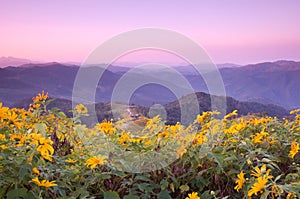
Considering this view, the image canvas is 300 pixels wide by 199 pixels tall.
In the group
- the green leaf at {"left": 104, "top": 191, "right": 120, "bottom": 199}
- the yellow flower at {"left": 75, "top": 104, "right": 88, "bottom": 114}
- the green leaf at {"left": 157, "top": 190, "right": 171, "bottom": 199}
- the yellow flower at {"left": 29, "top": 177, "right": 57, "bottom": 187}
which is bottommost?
the green leaf at {"left": 157, "top": 190, "right": 171, "bottom": 199}

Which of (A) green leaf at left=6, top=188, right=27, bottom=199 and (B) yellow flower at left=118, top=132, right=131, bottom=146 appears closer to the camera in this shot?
(A) green leaf at left=6, top=188, right=27, bottom=199

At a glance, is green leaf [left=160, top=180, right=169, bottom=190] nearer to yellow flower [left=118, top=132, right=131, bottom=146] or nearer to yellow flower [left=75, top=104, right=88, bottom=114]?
yellow flower [left=118, top=132, right=131, bottom=146]

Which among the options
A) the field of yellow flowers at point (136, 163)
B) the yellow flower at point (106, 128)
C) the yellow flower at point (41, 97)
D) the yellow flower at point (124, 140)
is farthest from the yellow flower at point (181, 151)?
the yellow flower at point (41, 97)

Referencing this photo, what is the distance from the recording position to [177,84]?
2.43 m

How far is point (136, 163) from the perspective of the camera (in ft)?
5.64

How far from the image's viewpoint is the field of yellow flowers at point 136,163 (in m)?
1.44

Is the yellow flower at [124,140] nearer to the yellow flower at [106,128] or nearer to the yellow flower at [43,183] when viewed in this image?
the yellow flower at [106,128]

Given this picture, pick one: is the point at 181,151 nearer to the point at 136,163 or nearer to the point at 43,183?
the point at 136,163

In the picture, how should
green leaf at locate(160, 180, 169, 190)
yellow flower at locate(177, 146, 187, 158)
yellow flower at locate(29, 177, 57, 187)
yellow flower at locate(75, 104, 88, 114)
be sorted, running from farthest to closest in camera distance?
1. yellow flower at locate(75, 104, 88, 114)
2. yellow flower at locate(177, 146, 187, 158)
3. green leaf at locate(160, 180, 169, 190)
4. yellow flower at locate(29, 177, 57, 187)

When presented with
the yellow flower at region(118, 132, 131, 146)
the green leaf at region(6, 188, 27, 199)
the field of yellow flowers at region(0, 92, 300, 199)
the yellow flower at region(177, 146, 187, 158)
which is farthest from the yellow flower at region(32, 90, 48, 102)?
the yellow flower at region(177, 146, 187, 158)

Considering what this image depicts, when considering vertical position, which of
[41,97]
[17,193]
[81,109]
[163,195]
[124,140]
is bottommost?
[163,195]

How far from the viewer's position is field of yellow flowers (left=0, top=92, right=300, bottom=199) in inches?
56.9

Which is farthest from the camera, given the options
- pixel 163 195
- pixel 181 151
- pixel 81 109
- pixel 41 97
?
pixel 81 109

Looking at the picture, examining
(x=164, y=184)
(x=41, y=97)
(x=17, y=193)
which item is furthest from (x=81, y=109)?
(x=17, y=193)
